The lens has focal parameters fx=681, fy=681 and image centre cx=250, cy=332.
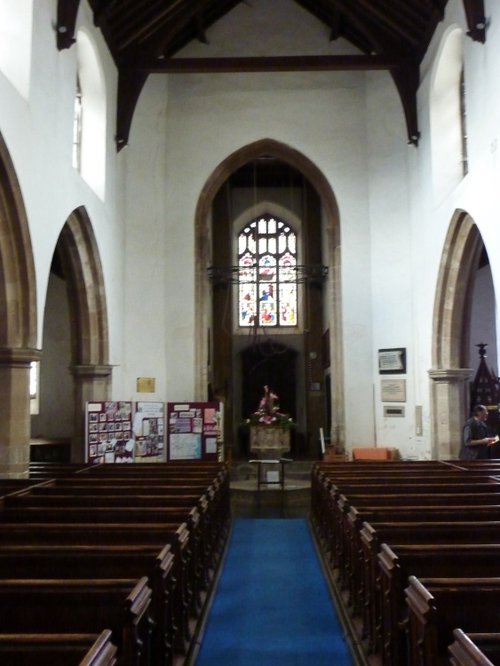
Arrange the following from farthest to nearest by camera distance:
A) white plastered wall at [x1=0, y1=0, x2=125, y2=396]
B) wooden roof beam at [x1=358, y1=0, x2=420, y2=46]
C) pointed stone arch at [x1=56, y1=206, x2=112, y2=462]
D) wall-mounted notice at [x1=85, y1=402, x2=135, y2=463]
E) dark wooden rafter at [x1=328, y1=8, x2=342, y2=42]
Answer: dark wooden rafter at [x1=328, y1=8, x2=342, y2=42]
wooden roof beam at [x1=358, y1=0, x2=420, y2=46]
pointed stone arch at [x1=56, y1=206, x2=112, y2=462]
wall-mounted notice at [x1=85, y1=402, x2=135, y2=463]
white plastered wall at [x1=0, y1=0, x2=125, y2=396]

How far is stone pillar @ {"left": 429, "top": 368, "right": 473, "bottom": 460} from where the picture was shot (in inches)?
391

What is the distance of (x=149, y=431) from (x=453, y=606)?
26.0 feet

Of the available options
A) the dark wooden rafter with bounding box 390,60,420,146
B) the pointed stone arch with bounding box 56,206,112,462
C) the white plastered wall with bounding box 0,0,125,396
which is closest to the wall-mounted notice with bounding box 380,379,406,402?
the dark wooden rafter with bounding box 390,60,420,146

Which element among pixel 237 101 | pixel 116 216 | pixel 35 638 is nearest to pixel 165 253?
pixel 116 216

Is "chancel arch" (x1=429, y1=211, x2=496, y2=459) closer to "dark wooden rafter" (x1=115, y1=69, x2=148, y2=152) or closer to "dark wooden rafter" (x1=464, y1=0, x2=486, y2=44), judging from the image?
"dark wooden rafter" (x1=464, y1=0, x2=486, y2=44)

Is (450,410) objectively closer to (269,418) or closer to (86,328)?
(269,418)

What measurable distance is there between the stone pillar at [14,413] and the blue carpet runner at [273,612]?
2269 millimetres

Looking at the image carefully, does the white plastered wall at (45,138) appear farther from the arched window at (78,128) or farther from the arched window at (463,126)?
the arched window at (463,126)

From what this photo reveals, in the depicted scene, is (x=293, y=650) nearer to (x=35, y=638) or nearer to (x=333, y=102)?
(x=35, y=638)

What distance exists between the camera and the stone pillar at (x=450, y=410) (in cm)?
993

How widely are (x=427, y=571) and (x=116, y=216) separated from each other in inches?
353

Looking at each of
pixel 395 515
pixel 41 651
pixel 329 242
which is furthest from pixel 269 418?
pixel 41 651

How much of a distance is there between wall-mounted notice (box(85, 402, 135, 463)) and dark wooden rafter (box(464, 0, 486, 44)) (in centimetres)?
638

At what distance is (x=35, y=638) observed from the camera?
1996 mm
